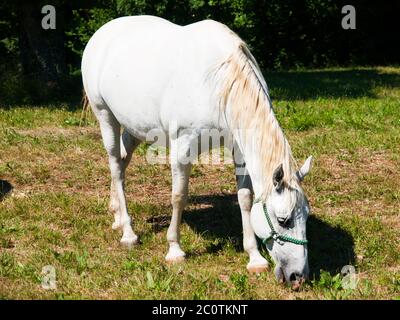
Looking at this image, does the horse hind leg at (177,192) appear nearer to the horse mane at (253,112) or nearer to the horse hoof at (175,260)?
the horse hoof at (175,260)

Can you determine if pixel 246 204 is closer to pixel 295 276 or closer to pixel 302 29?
pixel 295 276

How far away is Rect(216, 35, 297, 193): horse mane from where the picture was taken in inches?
197

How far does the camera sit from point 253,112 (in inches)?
206

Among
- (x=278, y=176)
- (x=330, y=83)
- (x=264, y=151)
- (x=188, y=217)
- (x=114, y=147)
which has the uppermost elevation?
(x=264, y=151)

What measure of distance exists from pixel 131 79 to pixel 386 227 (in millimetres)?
3002

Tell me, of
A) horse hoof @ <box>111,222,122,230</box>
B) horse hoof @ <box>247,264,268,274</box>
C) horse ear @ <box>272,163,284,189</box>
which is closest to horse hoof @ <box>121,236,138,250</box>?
horse hoof @ <box>111,222,122,230</box>

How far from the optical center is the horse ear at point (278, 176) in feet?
15.8

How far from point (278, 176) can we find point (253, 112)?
2.20 feet

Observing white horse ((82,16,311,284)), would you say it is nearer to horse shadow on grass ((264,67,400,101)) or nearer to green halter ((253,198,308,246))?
green halter ((253,198,308,246))

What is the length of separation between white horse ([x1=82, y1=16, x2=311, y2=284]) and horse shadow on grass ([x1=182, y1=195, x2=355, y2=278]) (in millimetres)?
571

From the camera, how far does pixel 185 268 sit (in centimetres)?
567

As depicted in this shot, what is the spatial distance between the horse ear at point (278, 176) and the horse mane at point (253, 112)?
55 mm

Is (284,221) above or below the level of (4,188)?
above

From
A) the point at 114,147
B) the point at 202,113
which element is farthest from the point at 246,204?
the point at 114,147
